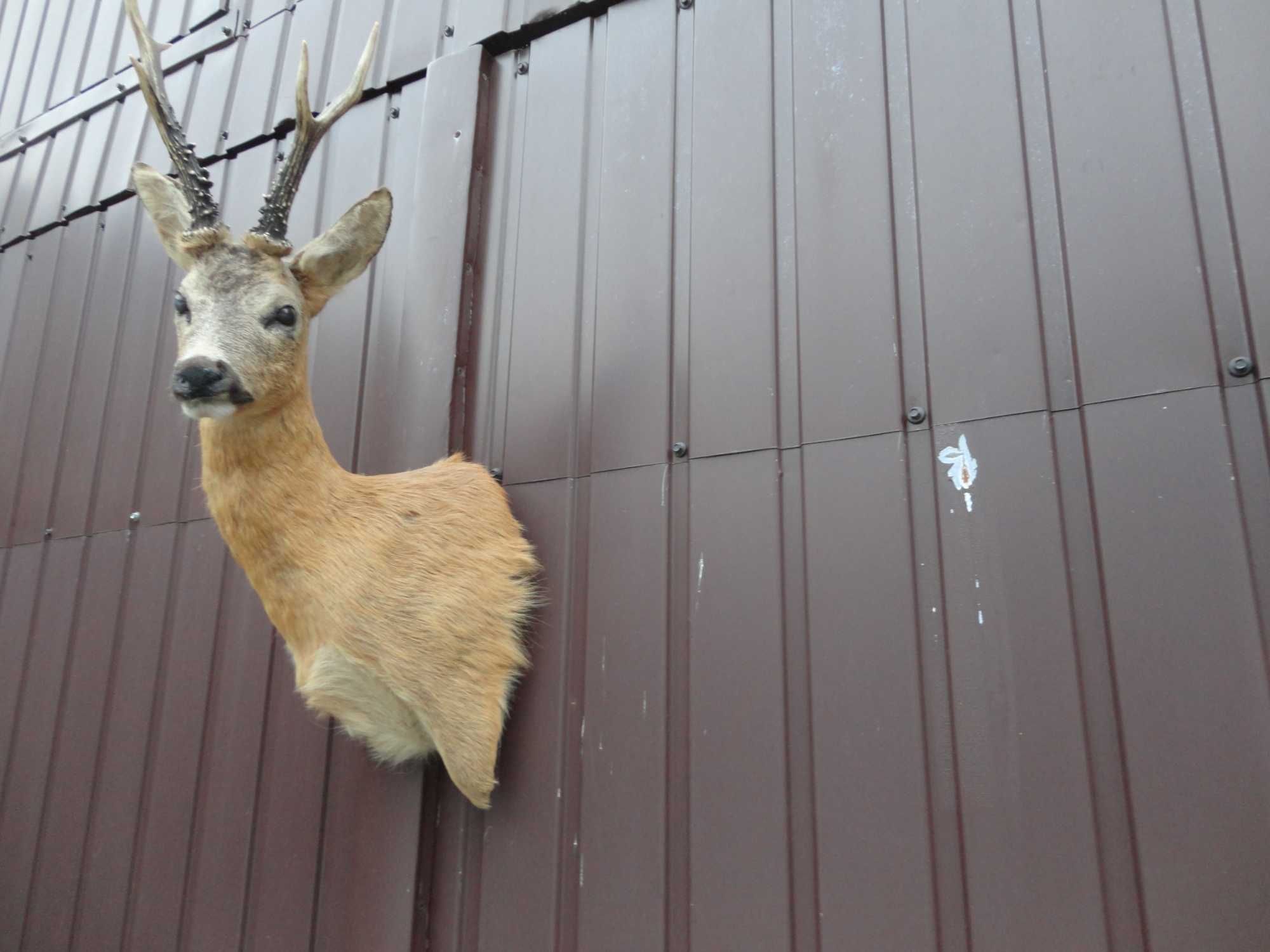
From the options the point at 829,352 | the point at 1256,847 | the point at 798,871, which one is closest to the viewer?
the point at 1256,847

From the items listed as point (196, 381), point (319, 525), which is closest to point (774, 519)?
point (319, 525)

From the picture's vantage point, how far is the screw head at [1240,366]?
7.29ft

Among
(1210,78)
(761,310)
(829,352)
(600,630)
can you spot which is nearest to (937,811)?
(600,630)

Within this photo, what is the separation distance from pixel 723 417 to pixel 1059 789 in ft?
4.69

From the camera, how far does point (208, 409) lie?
2463 mm

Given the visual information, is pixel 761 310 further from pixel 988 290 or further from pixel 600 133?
pixel 600 133

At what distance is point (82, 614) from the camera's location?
4.31 meters

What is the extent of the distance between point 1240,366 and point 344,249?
2.62m

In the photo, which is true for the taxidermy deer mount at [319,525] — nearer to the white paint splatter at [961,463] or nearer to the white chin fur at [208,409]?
the white chin fur at [208,409]

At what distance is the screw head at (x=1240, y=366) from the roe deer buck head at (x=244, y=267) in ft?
8.12

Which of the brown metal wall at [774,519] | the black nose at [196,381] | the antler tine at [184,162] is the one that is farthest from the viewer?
the antler tine at [184,162]

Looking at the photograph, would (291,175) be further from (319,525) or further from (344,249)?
(319,525)

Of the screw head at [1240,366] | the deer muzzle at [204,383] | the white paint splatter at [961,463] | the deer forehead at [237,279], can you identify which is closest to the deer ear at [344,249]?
the deer forehead at [237,279]

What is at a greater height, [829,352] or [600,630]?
[829,352]
